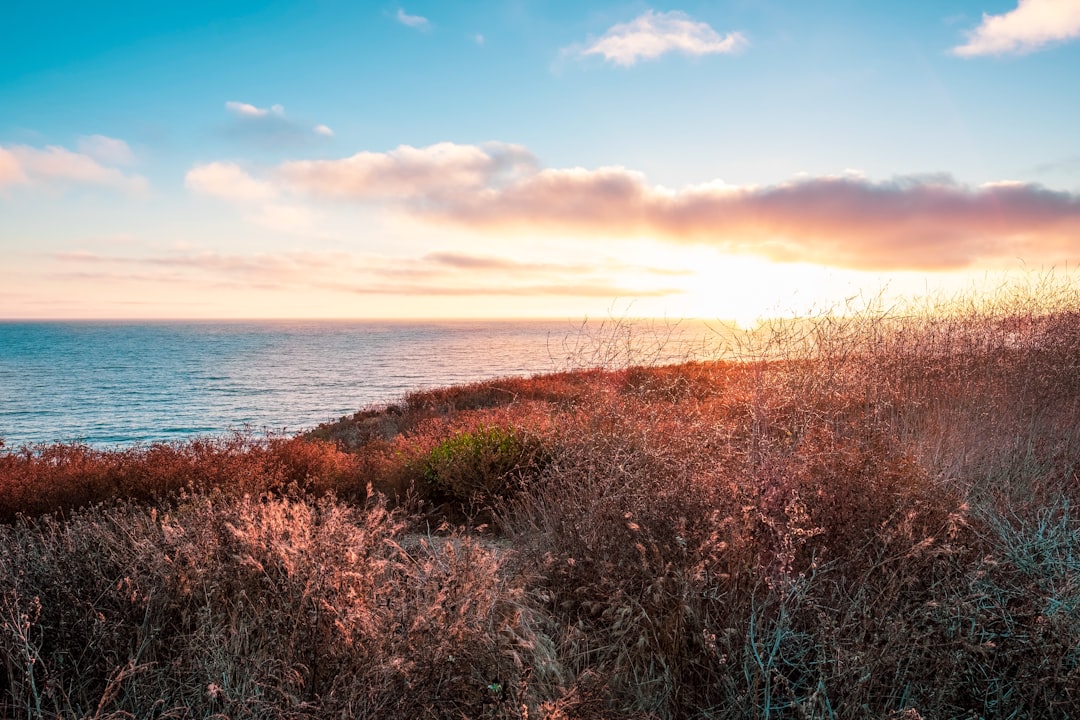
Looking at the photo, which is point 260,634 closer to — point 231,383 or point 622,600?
point 622,600

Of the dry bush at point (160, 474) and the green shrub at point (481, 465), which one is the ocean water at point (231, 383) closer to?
the green shrub at point (481, 465)

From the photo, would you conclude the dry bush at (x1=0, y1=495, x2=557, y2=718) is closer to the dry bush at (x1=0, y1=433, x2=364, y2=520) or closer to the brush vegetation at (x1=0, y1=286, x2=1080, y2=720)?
the brush vegetation at (x1=0, y1=286, x2=1080, y2=720)

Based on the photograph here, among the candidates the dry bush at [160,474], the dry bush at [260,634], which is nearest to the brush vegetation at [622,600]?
the dry bush at [260,634]

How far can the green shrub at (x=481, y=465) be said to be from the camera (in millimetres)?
6555

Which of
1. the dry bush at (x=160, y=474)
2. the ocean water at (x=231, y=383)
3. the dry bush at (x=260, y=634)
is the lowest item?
the ocean water at (x=231, y=383)

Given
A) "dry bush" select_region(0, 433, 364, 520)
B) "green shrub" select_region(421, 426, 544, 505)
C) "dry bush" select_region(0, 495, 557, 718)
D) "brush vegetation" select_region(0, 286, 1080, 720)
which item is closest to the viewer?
"dry bush" select_region(0, 495, 557, 718)

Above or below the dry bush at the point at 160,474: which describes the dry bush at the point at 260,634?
above

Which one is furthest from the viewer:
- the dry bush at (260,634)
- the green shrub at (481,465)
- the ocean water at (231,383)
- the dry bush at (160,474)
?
the ocean water at (231,383)

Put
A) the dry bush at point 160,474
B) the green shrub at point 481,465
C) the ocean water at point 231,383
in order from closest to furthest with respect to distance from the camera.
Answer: the dry bush at point 160,474 < the green shrub at point 481,465 < the ocean water at point 231,383

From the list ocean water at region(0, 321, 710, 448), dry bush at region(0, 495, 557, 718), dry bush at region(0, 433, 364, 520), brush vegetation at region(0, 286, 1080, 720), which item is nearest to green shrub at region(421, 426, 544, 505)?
dry bush at region(0, 433, 364, 520)

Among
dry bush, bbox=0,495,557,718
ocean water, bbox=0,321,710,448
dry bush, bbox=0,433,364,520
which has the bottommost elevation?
ocean water, bbox=0,321,710,448

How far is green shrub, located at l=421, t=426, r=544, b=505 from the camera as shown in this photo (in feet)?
21.5

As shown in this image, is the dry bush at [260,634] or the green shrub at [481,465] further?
the green shrub at [481,465]

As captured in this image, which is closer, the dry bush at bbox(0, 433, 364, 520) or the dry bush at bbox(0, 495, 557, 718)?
the dry bush at bbox(0, 495, 557, 718)
